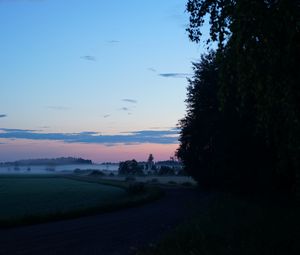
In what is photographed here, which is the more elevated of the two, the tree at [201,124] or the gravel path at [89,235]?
the tree at [201,124]

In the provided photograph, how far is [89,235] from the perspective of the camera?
1980 centimetres

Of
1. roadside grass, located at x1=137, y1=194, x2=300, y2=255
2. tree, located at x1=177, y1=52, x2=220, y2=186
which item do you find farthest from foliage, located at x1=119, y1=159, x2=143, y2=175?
roadside grass, located at x1=137, y1=194, x2=300, y2=255

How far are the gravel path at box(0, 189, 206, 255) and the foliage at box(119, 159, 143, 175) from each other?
164 meters

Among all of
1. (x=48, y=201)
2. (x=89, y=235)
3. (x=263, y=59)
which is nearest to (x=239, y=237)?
(x=263, y=59)

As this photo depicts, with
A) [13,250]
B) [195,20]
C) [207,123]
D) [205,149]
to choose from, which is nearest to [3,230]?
[13,250]

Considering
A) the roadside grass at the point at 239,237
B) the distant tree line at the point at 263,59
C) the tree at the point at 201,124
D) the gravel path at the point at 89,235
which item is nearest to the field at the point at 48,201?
the gravel path at the point at 89,235

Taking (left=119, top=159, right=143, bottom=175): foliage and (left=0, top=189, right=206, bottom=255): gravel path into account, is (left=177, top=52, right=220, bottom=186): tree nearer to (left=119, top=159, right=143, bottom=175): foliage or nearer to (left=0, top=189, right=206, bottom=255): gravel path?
(left=0, top=189, right=206, bottom=255): gravel path

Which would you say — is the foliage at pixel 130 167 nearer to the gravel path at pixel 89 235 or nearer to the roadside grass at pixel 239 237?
the gravel path at pixel 89 235

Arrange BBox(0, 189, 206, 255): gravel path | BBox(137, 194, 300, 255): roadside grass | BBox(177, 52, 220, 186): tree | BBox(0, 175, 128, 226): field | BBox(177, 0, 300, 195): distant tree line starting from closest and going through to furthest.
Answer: BBox(177, 0, 300, 195): distant tree line
BBox(137, 194, 300, 255): roadside grass
BBox(0, 189, 206, 255): gravel path
BBox(0, 175, 128, 226): field
BBox(177, 52, 220, 186): tree

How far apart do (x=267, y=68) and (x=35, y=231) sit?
14051 millimetres

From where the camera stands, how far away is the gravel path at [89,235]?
16031 millimetres

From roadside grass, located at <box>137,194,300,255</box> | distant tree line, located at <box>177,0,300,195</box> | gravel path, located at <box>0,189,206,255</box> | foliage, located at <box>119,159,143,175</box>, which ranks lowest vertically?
gravel path, located at <box>0,189,206,255</box>

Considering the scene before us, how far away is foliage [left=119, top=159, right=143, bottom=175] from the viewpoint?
7544 inches

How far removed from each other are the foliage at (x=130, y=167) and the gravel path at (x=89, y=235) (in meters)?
164
